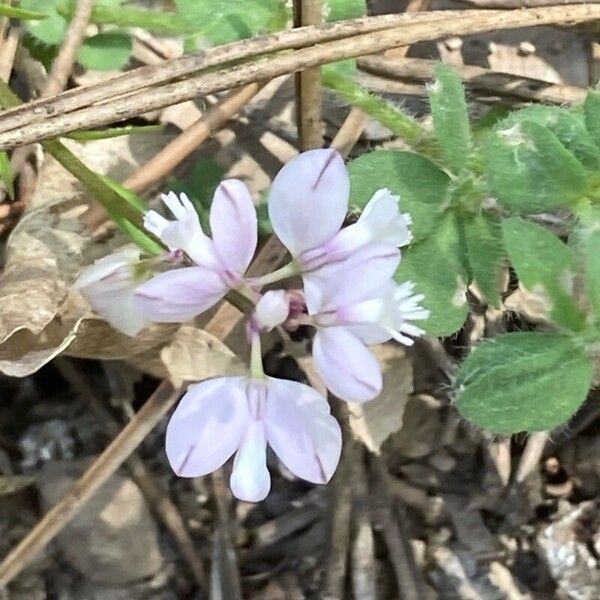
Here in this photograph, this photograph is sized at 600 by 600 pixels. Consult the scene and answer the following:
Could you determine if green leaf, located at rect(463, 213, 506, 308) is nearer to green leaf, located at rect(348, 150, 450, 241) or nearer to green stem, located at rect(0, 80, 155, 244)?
green leaf, located at rect(348, 150, 450, 241)

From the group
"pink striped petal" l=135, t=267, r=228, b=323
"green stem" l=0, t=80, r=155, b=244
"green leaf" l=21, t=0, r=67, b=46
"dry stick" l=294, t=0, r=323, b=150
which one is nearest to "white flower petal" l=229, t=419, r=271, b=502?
"pink striped petal" l=135, t=267, r=228, b=323

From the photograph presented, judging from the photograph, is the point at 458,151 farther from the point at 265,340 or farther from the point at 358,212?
the point at 265,340

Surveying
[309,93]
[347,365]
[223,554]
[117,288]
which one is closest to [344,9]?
[309,93]

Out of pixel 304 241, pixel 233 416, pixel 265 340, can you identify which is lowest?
pixel 265 340

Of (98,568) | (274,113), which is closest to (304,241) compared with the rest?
(274,113)

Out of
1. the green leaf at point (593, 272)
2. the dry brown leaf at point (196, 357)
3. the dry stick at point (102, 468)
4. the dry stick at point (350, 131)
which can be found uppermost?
the green leaf at point (593, 272)

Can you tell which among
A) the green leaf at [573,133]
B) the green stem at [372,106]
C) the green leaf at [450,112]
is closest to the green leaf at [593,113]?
the green leaf at [573,133]

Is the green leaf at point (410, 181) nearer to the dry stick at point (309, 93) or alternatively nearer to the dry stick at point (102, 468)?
the dry stick at point (309, 93)
